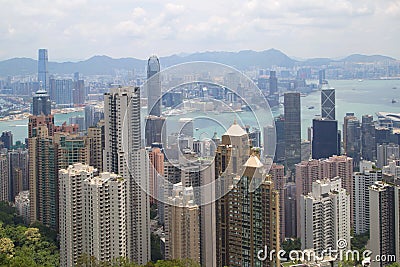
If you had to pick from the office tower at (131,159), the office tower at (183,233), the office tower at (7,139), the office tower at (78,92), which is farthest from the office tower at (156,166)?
the office tower at (7,139)

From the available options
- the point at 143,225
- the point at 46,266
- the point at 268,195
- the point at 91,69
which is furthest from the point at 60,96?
the point at 268,195

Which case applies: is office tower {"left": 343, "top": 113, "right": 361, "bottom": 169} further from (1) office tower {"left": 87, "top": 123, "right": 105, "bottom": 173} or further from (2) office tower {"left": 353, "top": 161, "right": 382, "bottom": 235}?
(1) office tower {"left": 87, "top": 123, "right": 105, "bottom": 173}

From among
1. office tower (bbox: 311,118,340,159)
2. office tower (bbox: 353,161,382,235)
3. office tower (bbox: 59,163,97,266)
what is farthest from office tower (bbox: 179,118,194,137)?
office tower (bbox: 311,118,340,159)

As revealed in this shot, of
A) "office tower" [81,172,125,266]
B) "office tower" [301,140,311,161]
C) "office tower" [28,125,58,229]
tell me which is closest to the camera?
"office tower" [81,172,125,266]

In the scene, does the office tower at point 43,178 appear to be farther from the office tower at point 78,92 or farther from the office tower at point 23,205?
the office tower at point 78,92

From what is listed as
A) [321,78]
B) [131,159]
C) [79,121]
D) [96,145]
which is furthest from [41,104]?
[131,159]
